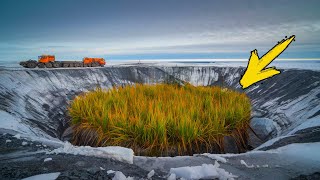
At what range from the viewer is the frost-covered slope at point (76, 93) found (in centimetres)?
779

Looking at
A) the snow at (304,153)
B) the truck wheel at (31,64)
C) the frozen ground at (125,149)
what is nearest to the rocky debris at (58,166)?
the frozen ground at (125,149)

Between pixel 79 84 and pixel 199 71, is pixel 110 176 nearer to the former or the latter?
pixel 79 84

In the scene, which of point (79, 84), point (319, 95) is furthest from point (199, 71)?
point (319, 95)

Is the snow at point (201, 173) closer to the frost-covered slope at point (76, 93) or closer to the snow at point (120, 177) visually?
the snow at point (120, 177)

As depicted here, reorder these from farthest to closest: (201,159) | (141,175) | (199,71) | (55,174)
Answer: (199,71) < (201,159) < (141,175) < (55,174)

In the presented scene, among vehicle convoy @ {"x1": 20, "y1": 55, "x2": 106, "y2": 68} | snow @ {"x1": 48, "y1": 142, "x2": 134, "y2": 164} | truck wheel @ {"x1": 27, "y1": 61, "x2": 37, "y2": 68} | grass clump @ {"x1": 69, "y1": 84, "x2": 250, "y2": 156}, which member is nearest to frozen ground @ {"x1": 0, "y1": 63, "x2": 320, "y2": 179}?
snow @ {"x1": 48, "y1": 142, "x2": 134, "y2": 164}

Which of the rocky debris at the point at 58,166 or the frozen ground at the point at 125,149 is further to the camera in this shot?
the frozen ground at the point at 125,149

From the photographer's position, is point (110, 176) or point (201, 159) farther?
point (201, 159)

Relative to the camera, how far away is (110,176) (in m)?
2.77

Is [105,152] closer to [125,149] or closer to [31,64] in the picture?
[125,149]

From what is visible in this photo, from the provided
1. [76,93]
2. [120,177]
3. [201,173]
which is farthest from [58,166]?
[76,93]

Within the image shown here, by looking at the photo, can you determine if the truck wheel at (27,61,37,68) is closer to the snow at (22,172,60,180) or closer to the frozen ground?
the frozen ground

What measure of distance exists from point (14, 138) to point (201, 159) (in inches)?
114

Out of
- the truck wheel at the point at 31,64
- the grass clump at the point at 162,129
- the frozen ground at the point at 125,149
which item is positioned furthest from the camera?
the truck wheel at the point at 31,64
